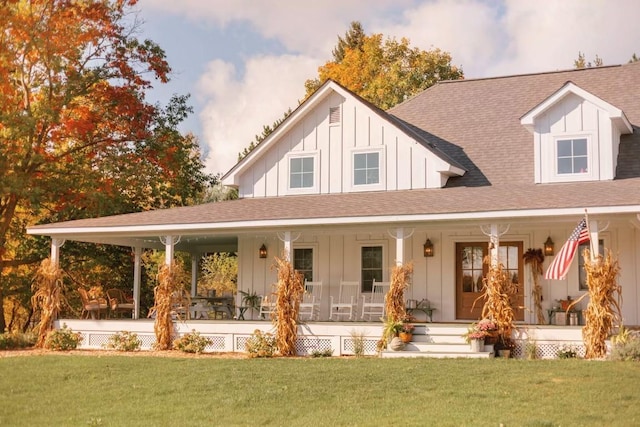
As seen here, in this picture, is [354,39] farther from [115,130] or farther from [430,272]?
[430,272]

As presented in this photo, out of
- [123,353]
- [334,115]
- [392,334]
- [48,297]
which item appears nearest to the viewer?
[392,334]

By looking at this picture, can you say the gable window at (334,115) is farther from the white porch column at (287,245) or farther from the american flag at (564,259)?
the american flag at (564,259)

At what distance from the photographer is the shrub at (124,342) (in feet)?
63.1

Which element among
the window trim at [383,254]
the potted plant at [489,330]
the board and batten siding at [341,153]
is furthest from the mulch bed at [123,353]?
the board and batten siding at [341,153]

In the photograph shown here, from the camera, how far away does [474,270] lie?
65.9ft

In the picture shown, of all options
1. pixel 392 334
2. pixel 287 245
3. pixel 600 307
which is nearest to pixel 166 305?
pixel 287 245

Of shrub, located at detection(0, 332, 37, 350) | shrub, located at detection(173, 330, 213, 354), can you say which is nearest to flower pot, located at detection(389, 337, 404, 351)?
shrub, located at detection(173, 330, 213, 354)

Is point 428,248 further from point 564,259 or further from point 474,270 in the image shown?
point 564,259

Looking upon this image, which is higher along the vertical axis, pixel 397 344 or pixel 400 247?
pixel 400 247

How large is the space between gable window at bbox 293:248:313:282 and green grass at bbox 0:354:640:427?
587 cm

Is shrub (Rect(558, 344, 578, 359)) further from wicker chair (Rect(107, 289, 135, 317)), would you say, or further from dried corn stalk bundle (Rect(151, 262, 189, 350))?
wicker chair (Rect(107, 289, 135, 317))

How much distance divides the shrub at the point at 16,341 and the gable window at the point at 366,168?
8.76 metres

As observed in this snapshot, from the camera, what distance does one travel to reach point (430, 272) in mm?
Answer: 20109

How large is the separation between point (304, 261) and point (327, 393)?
368 inches
